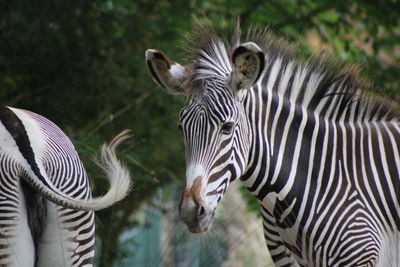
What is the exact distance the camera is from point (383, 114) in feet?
17.3

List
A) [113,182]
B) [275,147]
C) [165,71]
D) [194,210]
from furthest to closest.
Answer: [165,71] → [275,147] → [113,182] → [194,210]

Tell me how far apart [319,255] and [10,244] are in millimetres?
1884

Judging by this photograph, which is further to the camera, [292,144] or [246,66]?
[292,144]

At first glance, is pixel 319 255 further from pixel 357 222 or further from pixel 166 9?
pixel 166 9

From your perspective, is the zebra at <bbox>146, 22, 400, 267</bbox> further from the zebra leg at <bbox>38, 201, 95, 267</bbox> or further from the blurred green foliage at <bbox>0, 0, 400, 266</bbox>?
the blurred green foliage at <bbox>0, 0, 400, 266</bbox>

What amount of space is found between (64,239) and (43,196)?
0.99ft

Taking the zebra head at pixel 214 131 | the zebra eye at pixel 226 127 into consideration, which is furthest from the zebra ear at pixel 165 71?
the zebra eye at pixel 226 127

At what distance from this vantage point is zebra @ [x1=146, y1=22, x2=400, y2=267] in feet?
15.5

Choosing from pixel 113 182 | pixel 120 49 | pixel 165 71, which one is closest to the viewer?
pixel 113 182

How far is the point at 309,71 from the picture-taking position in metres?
5.27

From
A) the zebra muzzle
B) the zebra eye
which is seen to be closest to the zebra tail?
the zebra muzzle

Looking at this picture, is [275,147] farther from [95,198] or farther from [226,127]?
[95,198]

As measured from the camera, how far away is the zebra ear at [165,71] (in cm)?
516

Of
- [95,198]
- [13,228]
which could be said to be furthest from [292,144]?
[13,228]
